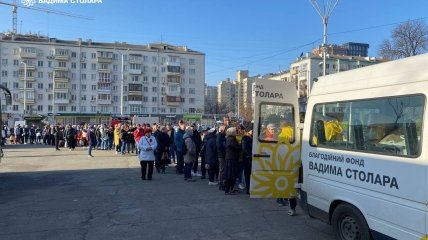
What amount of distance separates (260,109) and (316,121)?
1443 mm

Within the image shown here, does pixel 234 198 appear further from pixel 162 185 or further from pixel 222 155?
pixel 162 185

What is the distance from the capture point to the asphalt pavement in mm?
6832

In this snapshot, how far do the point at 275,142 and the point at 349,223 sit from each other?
2.38m

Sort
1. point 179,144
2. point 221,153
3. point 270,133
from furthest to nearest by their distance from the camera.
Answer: point 179,144, point 221,153, point 270,133

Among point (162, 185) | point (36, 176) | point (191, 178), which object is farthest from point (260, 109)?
point (36, 176)

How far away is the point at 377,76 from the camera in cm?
527

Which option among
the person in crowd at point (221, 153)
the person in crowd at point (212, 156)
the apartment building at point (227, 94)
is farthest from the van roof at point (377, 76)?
the apartment building at point (227, 94)

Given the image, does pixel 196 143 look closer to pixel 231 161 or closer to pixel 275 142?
pixel 231 161

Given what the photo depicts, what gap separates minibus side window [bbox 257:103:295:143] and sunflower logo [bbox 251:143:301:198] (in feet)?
0.48

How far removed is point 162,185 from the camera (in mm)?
11984

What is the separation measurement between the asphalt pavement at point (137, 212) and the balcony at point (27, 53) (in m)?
86.0

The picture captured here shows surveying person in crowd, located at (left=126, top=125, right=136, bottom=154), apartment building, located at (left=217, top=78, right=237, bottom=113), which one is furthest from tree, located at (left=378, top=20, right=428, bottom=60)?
apartment building, located at (left=217, top=78, right=237, bottom=113)

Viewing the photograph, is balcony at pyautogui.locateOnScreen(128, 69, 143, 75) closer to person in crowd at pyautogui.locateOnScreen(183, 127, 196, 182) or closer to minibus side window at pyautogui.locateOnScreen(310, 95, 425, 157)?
person in crowd at pyautogui.locateOnScreen(183, 127, 196, 182)

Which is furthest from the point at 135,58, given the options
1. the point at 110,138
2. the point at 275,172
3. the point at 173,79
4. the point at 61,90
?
the point at 275,172
